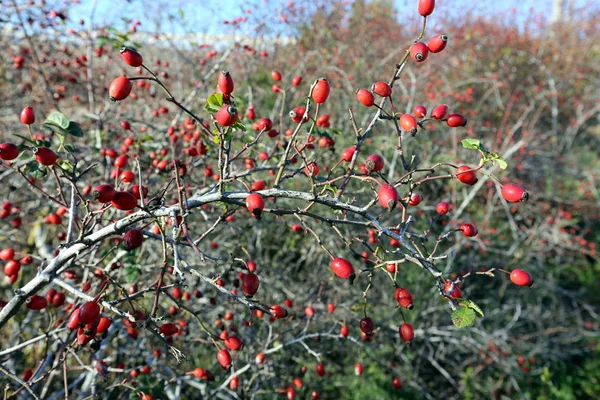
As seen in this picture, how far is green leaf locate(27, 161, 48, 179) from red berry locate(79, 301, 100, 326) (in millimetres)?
491

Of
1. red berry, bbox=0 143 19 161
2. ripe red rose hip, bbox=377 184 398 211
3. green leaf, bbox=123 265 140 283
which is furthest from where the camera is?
green leaf, bbox=123 265 140 283

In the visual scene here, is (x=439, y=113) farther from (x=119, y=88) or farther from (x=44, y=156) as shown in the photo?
(x=44, y=156)

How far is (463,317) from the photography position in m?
1.09

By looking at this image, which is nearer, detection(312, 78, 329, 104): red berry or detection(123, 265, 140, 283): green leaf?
detection(312, 78, 329, 104): red berry

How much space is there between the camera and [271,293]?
342 centimetres

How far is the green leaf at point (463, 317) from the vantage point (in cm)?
107

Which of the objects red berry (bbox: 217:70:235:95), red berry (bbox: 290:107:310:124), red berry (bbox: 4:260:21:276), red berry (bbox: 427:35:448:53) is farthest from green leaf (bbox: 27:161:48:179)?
red berry (bbox: 427:35:448:53)

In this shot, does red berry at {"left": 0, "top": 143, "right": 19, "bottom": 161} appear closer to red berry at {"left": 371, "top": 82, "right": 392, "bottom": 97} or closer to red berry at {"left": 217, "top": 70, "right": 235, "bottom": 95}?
red berry at {"left": 217, "top": 70, "right": 235, "bottom": 95}

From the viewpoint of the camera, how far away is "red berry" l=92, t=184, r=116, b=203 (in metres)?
1.09

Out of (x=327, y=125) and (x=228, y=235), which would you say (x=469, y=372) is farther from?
(x=327, y=125)

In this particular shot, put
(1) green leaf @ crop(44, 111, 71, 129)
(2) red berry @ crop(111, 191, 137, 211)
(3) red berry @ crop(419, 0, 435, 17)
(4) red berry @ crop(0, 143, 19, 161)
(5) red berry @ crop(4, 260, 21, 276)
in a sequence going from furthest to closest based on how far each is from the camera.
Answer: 1. (5) red berry @ crop(4, 260, 21, 276)
2. (1) green leaf @ crop(44, 111, 71, 129)
3. (3) red berry @ crop(419, 0, 435, 17)
4. (4) red berry @ crop(0, 143, 19, 161)
5. (2) red berry @ crop(111, 191, 137, 211)

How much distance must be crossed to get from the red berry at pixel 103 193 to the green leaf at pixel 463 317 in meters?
0.96

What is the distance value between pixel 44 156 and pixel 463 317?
1.23m

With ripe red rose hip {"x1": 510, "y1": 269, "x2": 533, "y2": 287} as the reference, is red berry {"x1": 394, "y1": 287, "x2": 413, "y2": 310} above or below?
below
